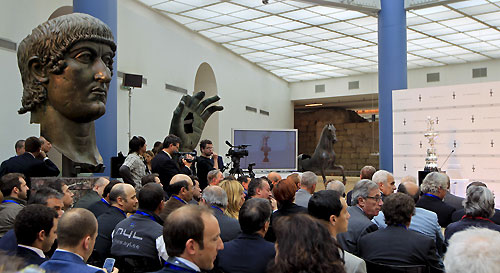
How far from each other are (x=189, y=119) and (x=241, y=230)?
16.3 ft

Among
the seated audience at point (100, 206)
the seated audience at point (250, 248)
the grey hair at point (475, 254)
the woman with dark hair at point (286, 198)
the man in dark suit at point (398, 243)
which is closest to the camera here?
the grey hair at point (475, 254)

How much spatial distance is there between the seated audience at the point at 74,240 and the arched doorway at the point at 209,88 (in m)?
10.3

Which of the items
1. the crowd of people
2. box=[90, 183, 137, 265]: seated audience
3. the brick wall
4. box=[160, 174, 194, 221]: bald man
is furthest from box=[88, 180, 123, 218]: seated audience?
the brick wall

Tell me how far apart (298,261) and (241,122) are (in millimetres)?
12720

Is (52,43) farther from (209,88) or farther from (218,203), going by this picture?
(209,88)

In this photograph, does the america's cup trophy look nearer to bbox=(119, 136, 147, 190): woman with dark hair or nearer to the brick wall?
bbox=(119, 136, 147, 190): woman with dark hair

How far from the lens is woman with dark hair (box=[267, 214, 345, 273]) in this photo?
1475 millimetres

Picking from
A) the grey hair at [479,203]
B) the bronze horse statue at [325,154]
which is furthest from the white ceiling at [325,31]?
the grey hair at [479,203]

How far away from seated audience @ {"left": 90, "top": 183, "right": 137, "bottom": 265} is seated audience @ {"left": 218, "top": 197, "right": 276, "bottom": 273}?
3.02 ft

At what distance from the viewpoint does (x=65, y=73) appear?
4.15m

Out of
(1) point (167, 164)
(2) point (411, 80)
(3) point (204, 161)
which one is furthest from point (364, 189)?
(2) point (411, 80)

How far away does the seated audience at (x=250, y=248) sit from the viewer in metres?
2.42

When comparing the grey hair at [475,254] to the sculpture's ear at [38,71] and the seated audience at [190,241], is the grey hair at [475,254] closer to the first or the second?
the seated audience at [190,241]

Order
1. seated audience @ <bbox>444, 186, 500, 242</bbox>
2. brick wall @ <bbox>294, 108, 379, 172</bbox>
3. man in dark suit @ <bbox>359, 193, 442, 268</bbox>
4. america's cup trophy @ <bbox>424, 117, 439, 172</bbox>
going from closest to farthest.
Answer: man in dark suit @ <bbox>359, 193, 442, 268</bbox> → seated audience @ <bbox>444, 186, 500, 242</bbox> → america's cup trophy @ <bbox>424, 117, 439, 172</bbox> → brick wall @ <bbox>294, 108, 379, 172</bbox>
